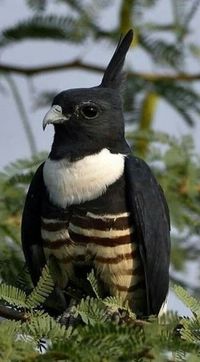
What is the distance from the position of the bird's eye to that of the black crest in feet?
1.29

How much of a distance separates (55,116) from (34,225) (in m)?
0.63

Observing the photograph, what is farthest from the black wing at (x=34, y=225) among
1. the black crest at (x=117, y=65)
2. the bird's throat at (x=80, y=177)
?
the black crest at (x=117, y=65)

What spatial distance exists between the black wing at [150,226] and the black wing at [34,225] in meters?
0.50

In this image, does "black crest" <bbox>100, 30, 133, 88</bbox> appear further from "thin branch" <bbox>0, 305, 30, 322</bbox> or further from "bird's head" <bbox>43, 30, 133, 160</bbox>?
"thin branch" <bbox>0, 305, 30, 322</bbox>

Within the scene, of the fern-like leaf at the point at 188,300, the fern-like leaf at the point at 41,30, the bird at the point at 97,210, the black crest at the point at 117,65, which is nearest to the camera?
the fern-like leaf at the point at 188,300

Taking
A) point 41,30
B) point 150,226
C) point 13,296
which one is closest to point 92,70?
point 41,30

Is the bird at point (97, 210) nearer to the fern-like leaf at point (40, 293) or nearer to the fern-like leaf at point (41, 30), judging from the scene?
the fern-like leaf at point (41, 30)

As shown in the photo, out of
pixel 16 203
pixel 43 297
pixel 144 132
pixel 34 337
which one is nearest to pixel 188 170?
pixel 144 132

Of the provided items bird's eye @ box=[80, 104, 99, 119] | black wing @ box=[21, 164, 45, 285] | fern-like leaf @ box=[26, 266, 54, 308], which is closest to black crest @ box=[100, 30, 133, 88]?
bird's eye @ box=[80, 104, 99, 119]

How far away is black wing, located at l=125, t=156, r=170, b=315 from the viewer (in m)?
6.23

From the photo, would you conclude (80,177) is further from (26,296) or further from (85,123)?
(26,296)

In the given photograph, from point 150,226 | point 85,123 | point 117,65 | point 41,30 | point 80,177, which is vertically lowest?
point 150,226

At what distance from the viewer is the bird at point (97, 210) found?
618cm

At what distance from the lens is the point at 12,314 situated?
186 inches
